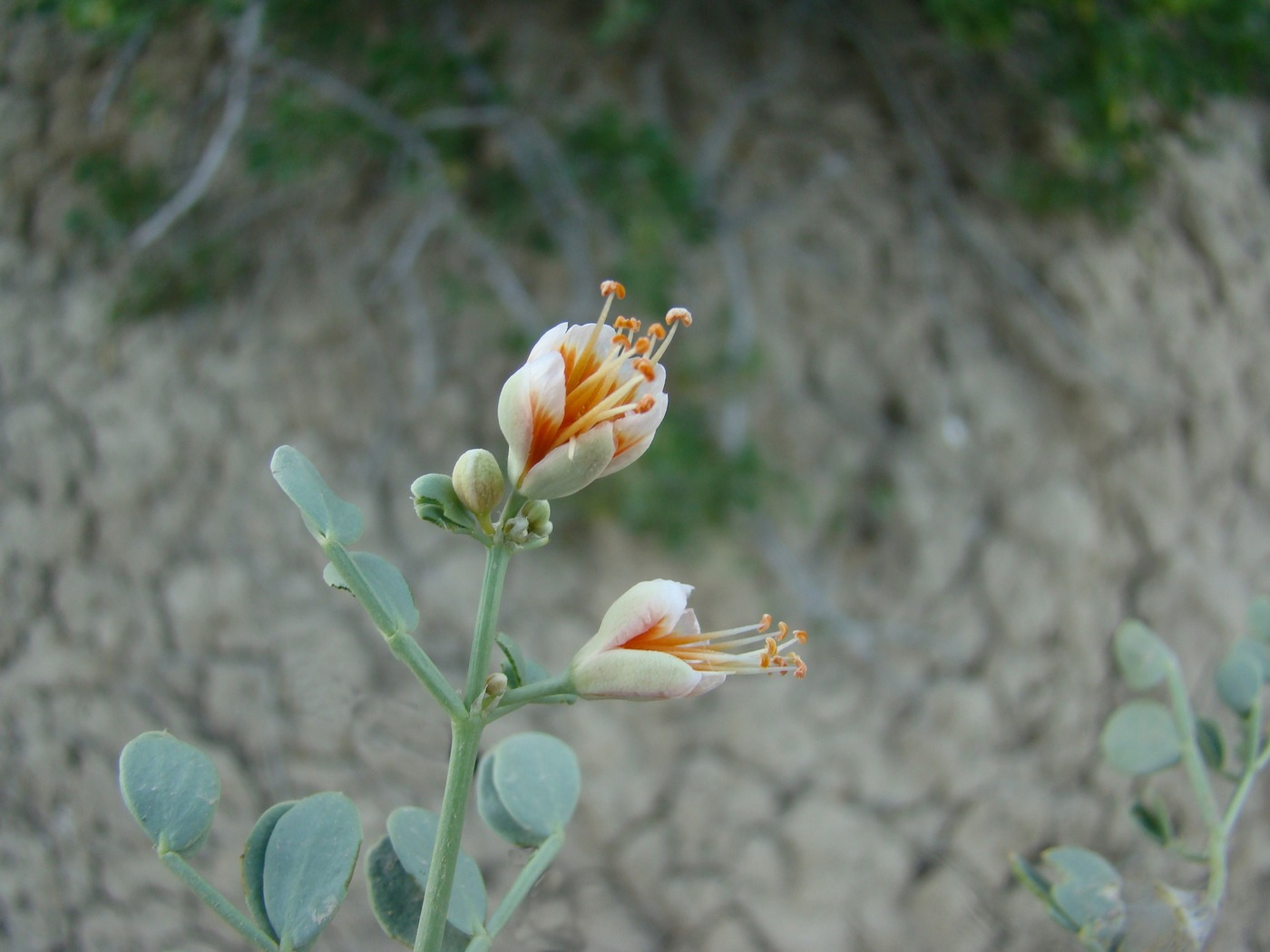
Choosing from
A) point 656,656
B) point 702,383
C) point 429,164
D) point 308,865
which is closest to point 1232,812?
point 656,656

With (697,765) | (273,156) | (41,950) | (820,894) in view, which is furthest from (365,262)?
(820,894)

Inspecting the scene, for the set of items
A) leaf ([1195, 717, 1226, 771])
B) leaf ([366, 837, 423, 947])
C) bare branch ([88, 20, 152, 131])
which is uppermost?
leaf ([366, 837, 423, 947])

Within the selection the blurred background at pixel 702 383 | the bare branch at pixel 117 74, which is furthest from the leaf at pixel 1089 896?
the bare branch at pixel 117 74

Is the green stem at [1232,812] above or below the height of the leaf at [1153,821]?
above

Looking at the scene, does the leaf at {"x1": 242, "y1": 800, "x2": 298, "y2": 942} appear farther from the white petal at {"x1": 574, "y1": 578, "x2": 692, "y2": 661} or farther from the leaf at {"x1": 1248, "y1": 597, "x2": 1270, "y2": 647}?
the leaf at {"x1": 1248, "y1": 597, "x2": 1270, "y2": 647}

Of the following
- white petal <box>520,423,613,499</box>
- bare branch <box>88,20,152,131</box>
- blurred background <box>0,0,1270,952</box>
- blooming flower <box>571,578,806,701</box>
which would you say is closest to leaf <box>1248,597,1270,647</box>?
blooming flower <box>571,578,806,701</box>

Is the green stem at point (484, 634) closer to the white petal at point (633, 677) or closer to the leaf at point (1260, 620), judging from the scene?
the white petal at point (633, 677)

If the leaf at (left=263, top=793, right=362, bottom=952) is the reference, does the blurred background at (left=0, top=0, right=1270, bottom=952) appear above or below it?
below
